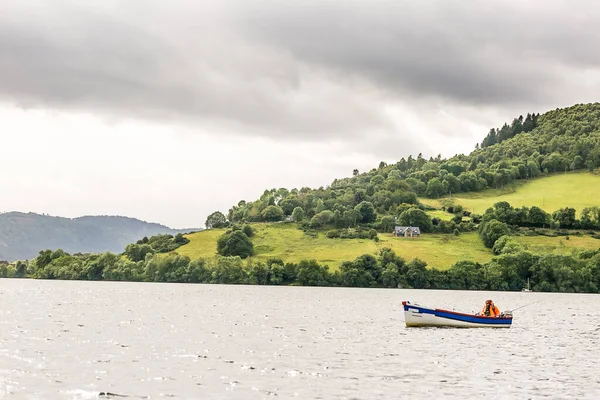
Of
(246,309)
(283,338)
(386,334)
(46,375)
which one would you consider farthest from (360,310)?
(46,375)

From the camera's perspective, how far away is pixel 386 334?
7656 centimetres

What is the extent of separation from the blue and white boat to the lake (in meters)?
2.01

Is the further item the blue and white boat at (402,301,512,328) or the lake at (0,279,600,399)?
the blue and white boat at (402,301,512,328)

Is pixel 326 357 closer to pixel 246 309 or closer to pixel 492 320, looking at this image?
pixel 492 320

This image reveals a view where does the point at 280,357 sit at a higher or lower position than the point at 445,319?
lower

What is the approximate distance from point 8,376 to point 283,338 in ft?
99.6

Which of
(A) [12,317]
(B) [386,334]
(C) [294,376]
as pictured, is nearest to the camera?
→ (C) [294,376]

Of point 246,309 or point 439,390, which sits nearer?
point 439,390

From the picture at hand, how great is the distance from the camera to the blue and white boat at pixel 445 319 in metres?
86.6

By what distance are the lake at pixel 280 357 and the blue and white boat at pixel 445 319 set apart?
2012mm

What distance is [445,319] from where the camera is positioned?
87.6m

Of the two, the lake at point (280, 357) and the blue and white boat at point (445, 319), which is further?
the blue and white boat at point (445, 319)

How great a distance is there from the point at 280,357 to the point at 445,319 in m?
37.6

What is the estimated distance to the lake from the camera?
41.7 m
